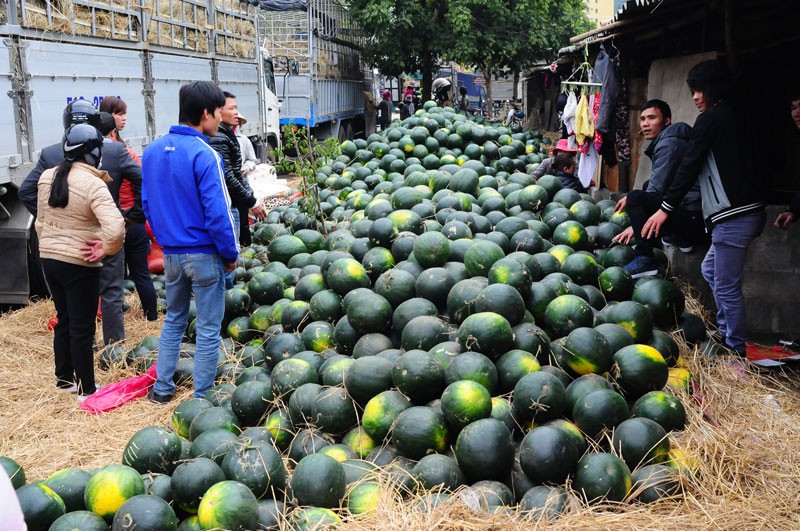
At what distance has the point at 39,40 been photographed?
24.3 feet

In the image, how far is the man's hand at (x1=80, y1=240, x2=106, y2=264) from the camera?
17.0 feet

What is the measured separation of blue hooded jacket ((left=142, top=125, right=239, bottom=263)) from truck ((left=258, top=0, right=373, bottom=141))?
13559mm

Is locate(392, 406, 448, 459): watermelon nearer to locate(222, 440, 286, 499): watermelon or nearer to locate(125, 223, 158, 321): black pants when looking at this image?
locate(222, 440, 286, 499): watermelon

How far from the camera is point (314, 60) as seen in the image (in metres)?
21.0

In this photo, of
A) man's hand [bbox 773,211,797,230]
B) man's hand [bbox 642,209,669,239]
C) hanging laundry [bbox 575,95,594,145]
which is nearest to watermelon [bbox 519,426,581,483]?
man's hand [bbox 642,209,669,239]

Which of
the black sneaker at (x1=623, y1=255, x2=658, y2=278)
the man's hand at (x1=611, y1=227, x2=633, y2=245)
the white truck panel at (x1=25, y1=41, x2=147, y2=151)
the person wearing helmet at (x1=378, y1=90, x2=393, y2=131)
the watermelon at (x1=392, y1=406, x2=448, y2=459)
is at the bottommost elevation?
the watermelon at (x1=392, y1=406, x2=448, y2=459)

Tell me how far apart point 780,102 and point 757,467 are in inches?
175

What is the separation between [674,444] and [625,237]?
2.56 m

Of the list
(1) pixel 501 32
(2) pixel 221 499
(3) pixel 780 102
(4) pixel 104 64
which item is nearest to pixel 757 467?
(2) pixel 221 499

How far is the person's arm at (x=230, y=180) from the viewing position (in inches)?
273

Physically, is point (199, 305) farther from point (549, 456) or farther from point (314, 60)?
point (314, 60)

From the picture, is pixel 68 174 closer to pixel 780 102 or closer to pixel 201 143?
pixel 201 143

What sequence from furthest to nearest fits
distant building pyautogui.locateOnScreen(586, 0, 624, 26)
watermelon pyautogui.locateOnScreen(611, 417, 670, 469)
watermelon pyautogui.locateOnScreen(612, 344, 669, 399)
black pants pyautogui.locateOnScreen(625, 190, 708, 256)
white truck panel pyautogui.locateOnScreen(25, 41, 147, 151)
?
distant building pyautogui.locateOnScreen(586, 0, 624, 26), white truck panel pyautogui.locateOnScreen(25, 41, 147, 151), black pants pyautogui.locateOnScreen(625, 190, 708, 256), watermelon pyautogui.locateOnScreen(612, 344, 669, 399), watermelon pyautogui.locateOnScreen(611, 417, 670, 469)

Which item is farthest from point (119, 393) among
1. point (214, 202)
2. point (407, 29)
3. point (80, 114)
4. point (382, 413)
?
point (407, 29)
